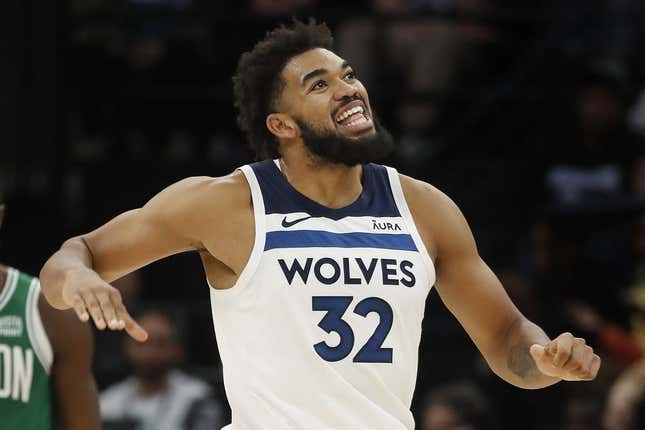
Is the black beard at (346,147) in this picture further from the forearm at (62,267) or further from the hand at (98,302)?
the hand at (98,302)

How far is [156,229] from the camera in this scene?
489 centimetres

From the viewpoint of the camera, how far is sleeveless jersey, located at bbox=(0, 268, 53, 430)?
5.55 m

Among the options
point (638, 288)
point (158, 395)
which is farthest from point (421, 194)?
point (638, 288)

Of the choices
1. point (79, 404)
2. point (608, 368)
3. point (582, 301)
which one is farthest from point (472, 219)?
point (79, 404)

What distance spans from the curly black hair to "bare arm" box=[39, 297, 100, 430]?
1.05 m

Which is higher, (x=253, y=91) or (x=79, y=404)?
(x=253, y=91)

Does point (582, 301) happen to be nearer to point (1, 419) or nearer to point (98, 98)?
point (98, 98)

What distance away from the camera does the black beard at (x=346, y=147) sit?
5.01 m

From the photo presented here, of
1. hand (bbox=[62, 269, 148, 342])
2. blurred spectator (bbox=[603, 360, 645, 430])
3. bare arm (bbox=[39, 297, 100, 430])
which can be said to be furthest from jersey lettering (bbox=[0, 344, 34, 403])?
blurred spectator (bbox=[603, 360, 645, 430])

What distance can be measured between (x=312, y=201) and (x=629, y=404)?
357 cm

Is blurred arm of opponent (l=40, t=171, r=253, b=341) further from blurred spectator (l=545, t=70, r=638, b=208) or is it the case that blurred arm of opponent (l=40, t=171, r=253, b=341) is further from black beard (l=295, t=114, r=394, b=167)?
blurred spectator (l=545, t=70, r=638, b=208)

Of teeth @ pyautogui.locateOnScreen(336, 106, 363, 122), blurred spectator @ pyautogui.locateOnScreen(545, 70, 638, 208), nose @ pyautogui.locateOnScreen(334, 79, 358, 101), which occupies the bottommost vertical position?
teeth @ pyautogui.locateOnScreen(336, 106, 363, 122)

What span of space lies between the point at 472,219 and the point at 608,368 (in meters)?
1.67

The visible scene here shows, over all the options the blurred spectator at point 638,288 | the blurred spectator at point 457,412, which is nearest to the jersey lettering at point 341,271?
the blurred spectator at point 457,412
